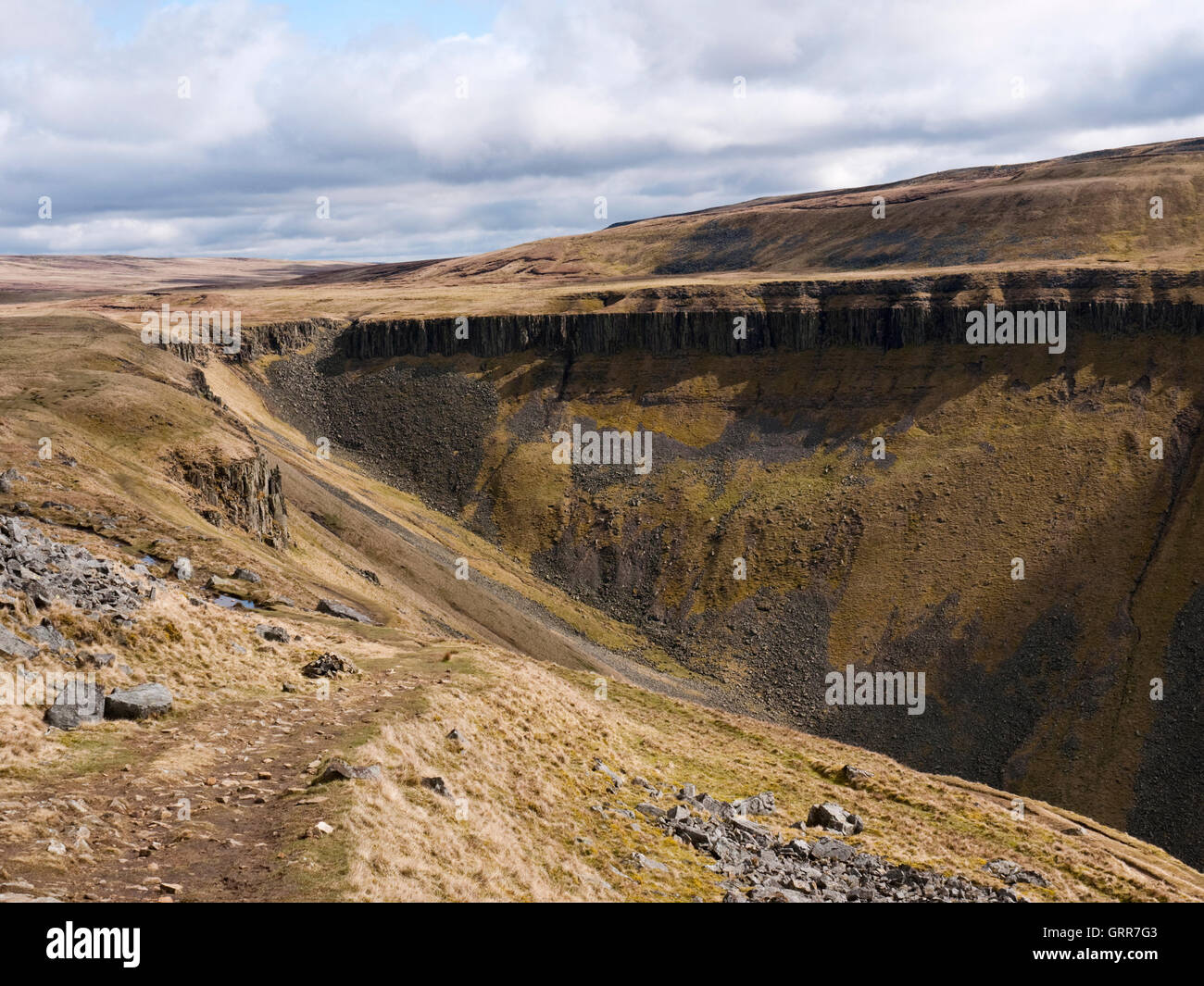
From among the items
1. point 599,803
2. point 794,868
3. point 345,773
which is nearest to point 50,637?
point 345,773

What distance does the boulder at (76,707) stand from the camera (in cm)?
2312

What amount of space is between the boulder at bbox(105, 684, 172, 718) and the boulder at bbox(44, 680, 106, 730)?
0.24 meters

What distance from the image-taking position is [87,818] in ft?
60.3

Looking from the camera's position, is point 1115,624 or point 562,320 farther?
point 562,320

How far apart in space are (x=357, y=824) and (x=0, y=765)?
7.97 m

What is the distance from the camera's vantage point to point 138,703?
24.8m

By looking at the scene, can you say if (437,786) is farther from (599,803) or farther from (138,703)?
(138,703)

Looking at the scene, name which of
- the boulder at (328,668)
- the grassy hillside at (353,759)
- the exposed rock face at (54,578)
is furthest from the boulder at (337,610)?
the exposed rock face at (54,578)

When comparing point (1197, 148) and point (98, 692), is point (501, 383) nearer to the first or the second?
point (98, 692)

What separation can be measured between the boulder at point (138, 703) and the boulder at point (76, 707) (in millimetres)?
244

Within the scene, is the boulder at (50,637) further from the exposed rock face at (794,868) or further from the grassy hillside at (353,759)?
the exposed rock face at (794,868)

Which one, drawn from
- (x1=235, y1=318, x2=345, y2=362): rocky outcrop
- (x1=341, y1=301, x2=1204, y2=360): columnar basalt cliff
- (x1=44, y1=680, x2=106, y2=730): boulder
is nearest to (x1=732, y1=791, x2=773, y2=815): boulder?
(x1=44, y1=680, x2=106, y2=730): boulder

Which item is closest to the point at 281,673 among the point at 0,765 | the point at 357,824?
the point at 0,765

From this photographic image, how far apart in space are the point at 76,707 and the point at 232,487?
122ft
